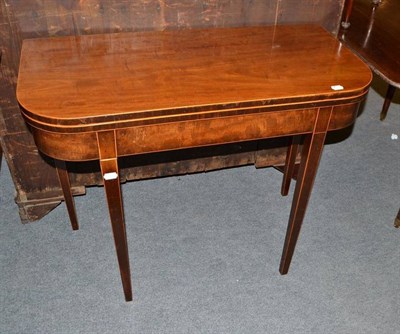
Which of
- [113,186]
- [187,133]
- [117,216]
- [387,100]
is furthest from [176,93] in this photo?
[387,100]

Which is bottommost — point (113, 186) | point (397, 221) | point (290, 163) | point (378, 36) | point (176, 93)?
point (397, 221)

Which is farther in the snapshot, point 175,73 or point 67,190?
point 67,190

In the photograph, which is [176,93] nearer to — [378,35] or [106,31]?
[106,31]

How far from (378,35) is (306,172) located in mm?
1075

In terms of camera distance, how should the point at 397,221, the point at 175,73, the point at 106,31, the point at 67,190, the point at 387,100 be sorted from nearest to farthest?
the point at 175,73
the point at 106,31
the point at 67,190
the point at 397,221
the point at 387,100

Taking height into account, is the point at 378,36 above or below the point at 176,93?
below

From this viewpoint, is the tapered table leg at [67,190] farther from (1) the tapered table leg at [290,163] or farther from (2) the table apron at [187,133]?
(1) the tapered table leg at [290,163]

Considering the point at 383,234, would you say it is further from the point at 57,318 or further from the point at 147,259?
A: the point at 57,318

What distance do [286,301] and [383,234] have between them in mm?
653

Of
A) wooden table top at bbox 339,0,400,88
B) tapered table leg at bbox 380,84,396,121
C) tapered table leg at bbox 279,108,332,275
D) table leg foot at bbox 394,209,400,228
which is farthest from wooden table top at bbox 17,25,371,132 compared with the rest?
tapered table leg at bbox 380,84,396,121

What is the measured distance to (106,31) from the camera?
5.77ft

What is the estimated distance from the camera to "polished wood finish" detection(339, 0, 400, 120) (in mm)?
1979

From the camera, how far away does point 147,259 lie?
6.67ft

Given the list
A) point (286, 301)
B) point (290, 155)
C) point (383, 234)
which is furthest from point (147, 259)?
point (383, 234)
